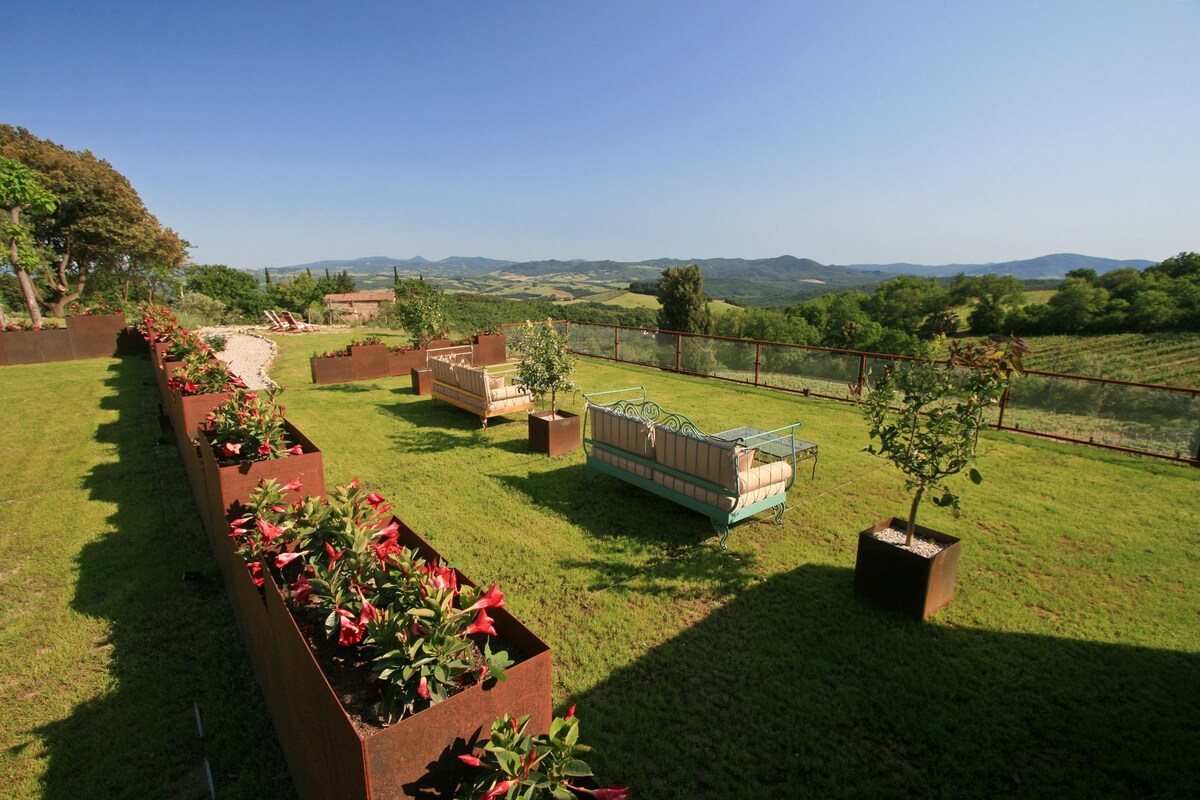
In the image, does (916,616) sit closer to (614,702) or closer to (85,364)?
(614,702)

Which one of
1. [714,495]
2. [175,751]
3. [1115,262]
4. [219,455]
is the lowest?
[175,751]

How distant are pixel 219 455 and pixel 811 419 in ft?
28.6

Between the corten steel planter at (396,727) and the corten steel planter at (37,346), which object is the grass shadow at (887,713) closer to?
the corten steel planter at (396,727)

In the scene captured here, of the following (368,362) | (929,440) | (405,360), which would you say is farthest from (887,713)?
(405,360)

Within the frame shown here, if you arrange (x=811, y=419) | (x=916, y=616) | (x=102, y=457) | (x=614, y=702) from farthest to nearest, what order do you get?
(x=811, y=419) < (x=102, y=457) < (x=916, y=616) < (x=614, y=702)

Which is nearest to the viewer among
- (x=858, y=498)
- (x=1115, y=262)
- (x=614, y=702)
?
(x=614, y=702)

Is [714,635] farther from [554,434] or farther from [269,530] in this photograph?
[554,434]

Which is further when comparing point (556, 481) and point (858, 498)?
point (556, 481)

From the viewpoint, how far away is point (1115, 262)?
168125mm

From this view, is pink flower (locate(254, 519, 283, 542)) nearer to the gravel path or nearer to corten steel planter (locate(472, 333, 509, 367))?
the gravel path

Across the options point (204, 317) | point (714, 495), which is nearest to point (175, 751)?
point (714, 495)

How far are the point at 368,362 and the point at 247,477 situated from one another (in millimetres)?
9731

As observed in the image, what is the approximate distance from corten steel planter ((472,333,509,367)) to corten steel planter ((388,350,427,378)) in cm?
162

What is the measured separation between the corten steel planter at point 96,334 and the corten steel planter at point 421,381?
407 inches
